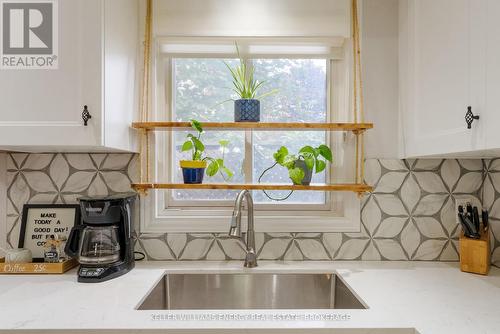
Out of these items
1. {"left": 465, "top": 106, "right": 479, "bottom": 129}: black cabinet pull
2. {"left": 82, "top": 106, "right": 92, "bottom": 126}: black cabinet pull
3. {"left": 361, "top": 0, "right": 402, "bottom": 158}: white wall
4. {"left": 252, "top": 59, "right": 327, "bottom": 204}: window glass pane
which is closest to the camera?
{"left": 465, "top": 106, "right": 479, "bottom": 129}: black cabinet pull

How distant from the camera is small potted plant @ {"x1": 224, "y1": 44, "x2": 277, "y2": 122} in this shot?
1578mm

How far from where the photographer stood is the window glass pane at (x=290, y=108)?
70.2 inches

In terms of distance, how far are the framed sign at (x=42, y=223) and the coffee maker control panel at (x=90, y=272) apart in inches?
12.9

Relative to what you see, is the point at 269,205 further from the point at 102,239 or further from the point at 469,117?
the point at 469,117

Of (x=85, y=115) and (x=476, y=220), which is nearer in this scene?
(x=85, y=115)

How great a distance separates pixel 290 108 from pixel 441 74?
69cm

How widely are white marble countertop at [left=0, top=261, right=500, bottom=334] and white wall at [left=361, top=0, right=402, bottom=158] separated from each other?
1.95 feet

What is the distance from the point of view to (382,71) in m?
1.68

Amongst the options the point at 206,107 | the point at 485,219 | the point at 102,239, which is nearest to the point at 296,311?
the point at 102,239

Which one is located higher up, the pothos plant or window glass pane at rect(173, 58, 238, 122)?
window glass pane at rect(173, 58, 238, 122)

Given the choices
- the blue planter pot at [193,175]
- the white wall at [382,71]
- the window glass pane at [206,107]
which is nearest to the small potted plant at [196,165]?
the blue planter pot at [193,175]

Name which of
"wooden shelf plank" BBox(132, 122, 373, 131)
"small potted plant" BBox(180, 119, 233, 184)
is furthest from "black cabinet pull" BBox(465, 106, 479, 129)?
"small potted plant" BBox(180, 119, 233, 184)

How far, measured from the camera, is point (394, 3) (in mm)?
1676

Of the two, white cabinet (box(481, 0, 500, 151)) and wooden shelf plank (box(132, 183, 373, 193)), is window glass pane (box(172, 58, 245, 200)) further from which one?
white cabinet (box(481, 0, 500, 151))
